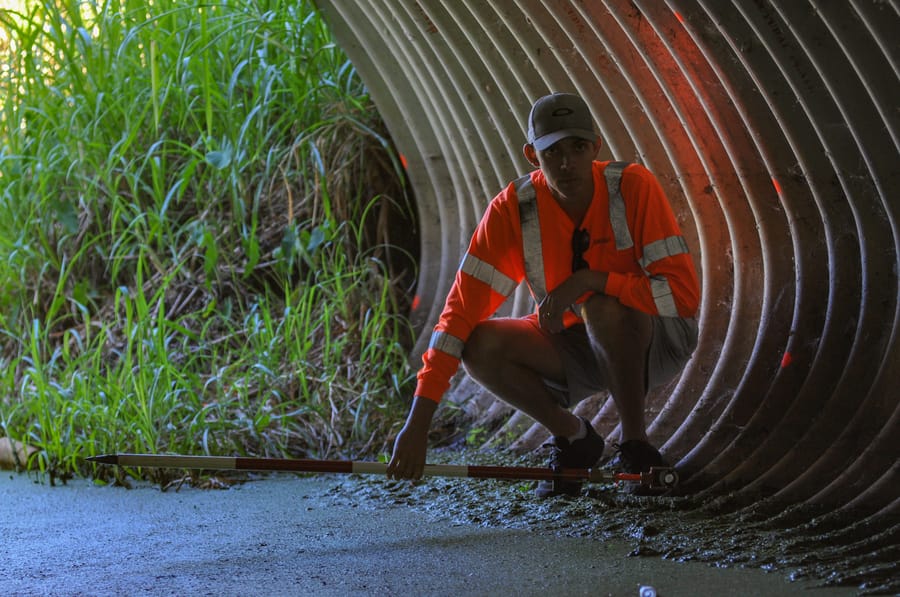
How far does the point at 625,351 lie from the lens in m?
3.60

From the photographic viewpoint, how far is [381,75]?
18.7 feet

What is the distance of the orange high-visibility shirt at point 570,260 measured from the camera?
3578 millimetres

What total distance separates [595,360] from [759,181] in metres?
0.85

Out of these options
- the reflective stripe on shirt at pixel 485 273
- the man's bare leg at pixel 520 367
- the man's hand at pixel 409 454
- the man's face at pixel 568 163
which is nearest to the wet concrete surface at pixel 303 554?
the man's hand at pixel 409 454

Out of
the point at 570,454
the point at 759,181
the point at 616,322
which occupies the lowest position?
the point at 570,454

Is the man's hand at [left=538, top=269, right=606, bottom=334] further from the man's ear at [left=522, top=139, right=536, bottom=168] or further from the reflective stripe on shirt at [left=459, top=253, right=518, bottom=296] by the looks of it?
the man's ear at [left=522, top=139, right=536, bottom=168]

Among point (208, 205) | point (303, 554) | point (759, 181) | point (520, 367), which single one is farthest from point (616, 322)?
point (208, 205)

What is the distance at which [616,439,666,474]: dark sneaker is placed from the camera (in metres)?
3.60

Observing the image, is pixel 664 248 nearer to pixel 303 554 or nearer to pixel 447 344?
pixel 447 344

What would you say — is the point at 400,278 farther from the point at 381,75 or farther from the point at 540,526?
the point at 540,526

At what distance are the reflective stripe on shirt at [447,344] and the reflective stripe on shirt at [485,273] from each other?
227 mm

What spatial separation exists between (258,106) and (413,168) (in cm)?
93

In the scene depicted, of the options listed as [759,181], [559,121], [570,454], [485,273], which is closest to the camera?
[559,121]

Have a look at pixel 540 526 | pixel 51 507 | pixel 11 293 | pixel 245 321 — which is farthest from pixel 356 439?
pixel 11 293
